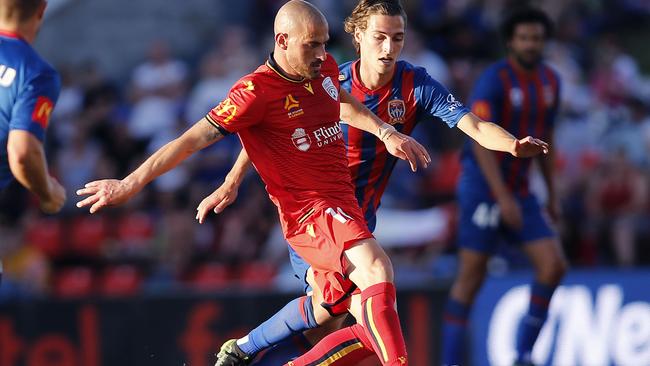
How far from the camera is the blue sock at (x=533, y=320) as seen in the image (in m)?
9.50

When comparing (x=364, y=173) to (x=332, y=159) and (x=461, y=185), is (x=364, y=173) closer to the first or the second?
(x=332, y=159)

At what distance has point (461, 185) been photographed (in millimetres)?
9961

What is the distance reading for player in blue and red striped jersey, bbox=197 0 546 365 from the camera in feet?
24.4

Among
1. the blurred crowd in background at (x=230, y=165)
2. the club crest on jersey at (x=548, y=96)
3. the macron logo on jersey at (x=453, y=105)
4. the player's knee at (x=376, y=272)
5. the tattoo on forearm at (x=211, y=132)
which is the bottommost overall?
the blurred crowd in background at (x=230, y=165)

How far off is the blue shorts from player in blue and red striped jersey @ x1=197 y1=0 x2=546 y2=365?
1730 mm

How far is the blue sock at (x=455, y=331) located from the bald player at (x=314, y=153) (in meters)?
2.30

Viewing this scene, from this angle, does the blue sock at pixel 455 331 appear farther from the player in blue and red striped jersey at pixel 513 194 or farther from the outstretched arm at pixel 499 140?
the outstretched arm at pixel 499 140

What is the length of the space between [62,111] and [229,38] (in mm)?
2307

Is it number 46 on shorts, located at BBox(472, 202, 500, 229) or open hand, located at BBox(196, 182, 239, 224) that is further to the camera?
number 46 on shorts, located at BBox(472, 202, 500, 229)

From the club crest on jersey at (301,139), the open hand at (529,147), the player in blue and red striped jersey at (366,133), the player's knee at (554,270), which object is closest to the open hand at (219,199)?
the player in blue and red striped jersey at (366,133)

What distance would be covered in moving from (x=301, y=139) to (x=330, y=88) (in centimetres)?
36

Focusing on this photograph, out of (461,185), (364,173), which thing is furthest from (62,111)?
(364,173)

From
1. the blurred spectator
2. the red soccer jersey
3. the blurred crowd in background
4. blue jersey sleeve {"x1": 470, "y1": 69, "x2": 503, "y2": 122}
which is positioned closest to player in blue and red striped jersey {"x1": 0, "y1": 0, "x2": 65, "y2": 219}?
the red soccer jersey

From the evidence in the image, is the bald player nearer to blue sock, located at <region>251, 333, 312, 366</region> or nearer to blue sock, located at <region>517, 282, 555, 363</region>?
blue sock, located at <region>251, 333, 312, 366</region>
